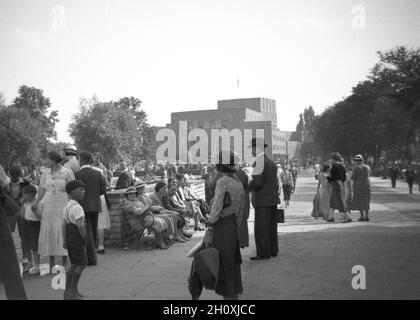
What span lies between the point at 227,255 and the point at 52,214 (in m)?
3.22

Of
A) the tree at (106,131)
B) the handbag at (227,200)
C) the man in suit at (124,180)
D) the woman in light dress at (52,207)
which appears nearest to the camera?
the handbag at (227,200)

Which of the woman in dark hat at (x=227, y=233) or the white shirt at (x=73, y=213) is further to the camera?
the white shirt at (x=73, y=213)

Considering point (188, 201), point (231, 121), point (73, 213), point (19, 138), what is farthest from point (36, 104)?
point (73, 213)

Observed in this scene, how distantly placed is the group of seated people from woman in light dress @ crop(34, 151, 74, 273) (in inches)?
82.0

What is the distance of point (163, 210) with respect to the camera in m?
9.56

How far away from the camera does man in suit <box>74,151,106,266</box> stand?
688 cm

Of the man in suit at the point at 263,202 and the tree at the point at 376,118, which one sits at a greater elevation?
the tree at the point at 376,118

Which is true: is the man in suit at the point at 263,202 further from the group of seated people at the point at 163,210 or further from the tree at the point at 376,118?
the tree at the point at 376,118

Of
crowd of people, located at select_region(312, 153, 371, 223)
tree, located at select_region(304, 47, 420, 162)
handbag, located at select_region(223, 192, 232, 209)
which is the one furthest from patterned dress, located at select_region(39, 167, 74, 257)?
tree, located at select_region(304, 47, 420, 162)

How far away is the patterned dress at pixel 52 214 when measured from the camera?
21.0ft

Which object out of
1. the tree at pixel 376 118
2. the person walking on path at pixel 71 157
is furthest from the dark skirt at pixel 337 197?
the tree at pixel 376 118

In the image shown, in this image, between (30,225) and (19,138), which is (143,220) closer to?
(30,225)

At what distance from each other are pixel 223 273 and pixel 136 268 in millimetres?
2500
